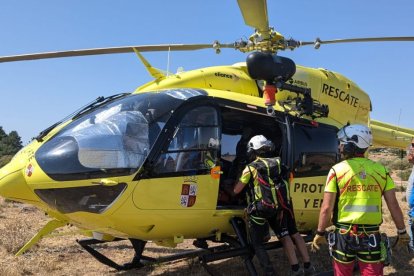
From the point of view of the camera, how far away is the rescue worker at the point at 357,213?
12.1ft

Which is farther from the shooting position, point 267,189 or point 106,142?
point 267,189

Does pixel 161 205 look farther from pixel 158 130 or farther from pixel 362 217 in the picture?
pixel 362 217

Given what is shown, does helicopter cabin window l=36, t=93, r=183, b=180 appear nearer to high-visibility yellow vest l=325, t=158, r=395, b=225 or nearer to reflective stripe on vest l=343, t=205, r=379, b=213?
high-visibility yellow vest l=325, t=158, r=395, b=225

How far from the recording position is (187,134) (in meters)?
5.06

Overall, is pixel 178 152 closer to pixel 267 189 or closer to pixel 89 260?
pixel 267 189

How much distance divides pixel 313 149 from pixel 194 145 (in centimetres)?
206

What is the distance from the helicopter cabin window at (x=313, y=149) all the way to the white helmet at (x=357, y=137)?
2049mm

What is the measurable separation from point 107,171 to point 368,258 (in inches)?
103

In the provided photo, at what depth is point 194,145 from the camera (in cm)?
510

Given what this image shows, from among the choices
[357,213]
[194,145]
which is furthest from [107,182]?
[357,213]

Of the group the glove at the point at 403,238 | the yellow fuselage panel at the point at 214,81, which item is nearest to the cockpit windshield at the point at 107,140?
the yellow fuselage panel at the point at 214,81

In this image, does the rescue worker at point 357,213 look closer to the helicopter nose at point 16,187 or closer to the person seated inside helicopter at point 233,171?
the person seated inside helicopter at point 233,171

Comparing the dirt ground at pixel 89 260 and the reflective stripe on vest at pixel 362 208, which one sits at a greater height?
the reflective stripe on vest at pixel 362 208

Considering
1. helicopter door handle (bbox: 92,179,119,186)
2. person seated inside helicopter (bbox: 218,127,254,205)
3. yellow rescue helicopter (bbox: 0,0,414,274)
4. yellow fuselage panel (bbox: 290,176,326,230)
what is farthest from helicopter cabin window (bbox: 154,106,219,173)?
yellow fuselage panel (bbox: 290,176,326,230)
